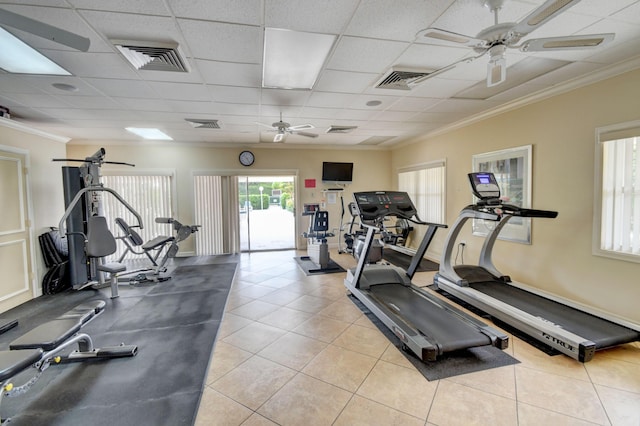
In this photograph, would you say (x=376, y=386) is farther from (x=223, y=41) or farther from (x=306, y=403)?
(x=223, y=41)

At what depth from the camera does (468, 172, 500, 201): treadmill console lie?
338 centimetres

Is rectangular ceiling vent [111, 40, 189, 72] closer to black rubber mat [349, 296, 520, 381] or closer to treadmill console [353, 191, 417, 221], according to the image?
treadmill console [353, 191, 417, 221]

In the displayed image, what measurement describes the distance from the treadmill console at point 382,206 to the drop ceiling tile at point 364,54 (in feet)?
4.92

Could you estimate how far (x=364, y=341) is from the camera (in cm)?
272

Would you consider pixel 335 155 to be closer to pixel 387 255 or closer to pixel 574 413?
pixel 387 255

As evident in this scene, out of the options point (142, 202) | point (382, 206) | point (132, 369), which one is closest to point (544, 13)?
point (382, 206)

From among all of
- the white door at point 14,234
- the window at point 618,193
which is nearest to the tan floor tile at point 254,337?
the white door at point 14,234

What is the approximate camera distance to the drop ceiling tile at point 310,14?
6.05 feet

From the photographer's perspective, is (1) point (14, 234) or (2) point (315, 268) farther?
(2) point (315, 268)

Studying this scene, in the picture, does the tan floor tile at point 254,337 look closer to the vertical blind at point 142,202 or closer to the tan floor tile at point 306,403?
the tan floor tile at point 306,403

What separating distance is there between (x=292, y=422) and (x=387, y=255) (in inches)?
200

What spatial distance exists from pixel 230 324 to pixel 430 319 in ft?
7.16

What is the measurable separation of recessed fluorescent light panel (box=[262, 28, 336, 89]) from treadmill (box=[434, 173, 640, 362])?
2342 mm

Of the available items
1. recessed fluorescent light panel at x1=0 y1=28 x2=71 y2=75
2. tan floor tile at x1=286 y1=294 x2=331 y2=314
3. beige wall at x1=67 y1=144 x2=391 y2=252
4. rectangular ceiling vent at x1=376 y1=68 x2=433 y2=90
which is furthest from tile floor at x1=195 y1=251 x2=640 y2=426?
beige wall at x1=67 y1=144 x2=391 y2=252
